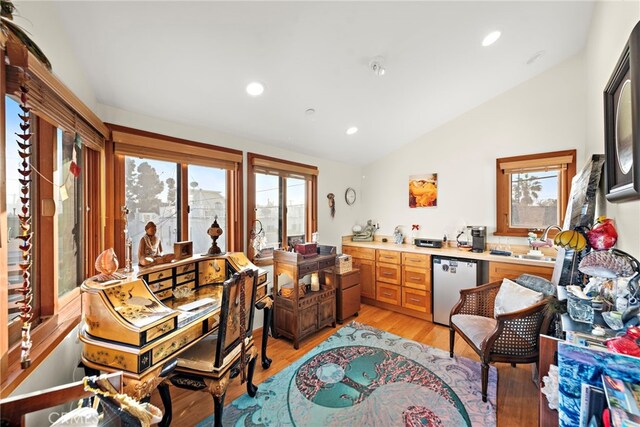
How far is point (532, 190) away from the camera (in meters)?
3.00

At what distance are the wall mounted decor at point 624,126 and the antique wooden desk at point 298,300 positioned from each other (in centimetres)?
233

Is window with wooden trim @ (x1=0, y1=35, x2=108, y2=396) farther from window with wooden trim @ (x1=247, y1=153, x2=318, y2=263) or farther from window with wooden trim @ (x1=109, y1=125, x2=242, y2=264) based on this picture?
window with wooden trim @ (x1=247, y1=153, x2=318, y2=263)

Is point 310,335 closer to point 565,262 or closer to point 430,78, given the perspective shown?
point 565,262

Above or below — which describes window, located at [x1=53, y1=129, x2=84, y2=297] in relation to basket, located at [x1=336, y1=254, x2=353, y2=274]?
above

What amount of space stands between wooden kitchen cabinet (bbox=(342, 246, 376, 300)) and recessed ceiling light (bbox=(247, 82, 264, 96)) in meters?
2.57

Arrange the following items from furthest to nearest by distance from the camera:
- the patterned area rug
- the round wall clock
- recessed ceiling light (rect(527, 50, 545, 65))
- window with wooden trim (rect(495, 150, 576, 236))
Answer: the round wall clock
window with wooden trim (rect(495, 150, 576, 236))
recessed ceiling light (rect(527, 50, 545, 65))
the patterned area rug

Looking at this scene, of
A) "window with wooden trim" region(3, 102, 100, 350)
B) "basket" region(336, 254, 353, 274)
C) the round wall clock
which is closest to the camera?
"window with wooden trim" region(3, 102, 100, 350)

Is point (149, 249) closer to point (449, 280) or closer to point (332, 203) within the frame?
point (332, 203)

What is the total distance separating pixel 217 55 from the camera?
170cm

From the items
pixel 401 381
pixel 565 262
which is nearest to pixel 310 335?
pixel 401 381

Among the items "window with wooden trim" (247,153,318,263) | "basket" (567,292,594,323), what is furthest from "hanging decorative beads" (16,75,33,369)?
"basket" (567,292,594,323)

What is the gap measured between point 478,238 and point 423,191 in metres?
1.01

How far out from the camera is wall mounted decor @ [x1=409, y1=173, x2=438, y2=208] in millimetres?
3654

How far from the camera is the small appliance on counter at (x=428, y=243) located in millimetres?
3361
